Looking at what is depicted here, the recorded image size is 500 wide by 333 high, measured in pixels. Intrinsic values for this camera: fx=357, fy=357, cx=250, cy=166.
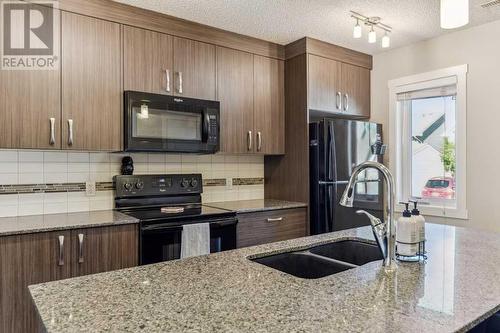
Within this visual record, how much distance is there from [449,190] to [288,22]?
2041mm

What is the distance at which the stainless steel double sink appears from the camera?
1500mm

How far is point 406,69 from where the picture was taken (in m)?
3.46

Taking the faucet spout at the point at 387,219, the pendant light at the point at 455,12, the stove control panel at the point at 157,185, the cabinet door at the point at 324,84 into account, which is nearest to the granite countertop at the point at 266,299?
the faucet spout at the point at 387,219

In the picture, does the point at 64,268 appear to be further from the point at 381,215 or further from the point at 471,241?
the point at 381,215

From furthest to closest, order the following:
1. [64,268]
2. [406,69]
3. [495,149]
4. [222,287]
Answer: [406,69] < [495,149] < [64,268] < [222,287]

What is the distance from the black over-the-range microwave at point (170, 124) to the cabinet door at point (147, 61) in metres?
0.09

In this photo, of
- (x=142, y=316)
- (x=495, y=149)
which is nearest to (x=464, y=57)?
(x=495, y=149)

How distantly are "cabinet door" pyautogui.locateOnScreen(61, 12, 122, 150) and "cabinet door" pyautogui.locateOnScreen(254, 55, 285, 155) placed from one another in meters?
1.25

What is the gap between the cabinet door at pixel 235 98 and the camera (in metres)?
3.09

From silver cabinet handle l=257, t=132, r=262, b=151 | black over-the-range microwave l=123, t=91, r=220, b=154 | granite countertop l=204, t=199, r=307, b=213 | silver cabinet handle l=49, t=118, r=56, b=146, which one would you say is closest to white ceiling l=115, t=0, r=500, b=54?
black over-the-range microwave l=123, t=91, r=220, b=154

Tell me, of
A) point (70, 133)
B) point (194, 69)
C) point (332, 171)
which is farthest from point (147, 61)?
point (332, 171)

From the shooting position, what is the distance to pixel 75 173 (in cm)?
268

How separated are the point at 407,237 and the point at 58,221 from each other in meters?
2.00

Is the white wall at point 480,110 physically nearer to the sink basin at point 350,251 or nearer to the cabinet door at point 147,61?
the sink basin at point 350,251
